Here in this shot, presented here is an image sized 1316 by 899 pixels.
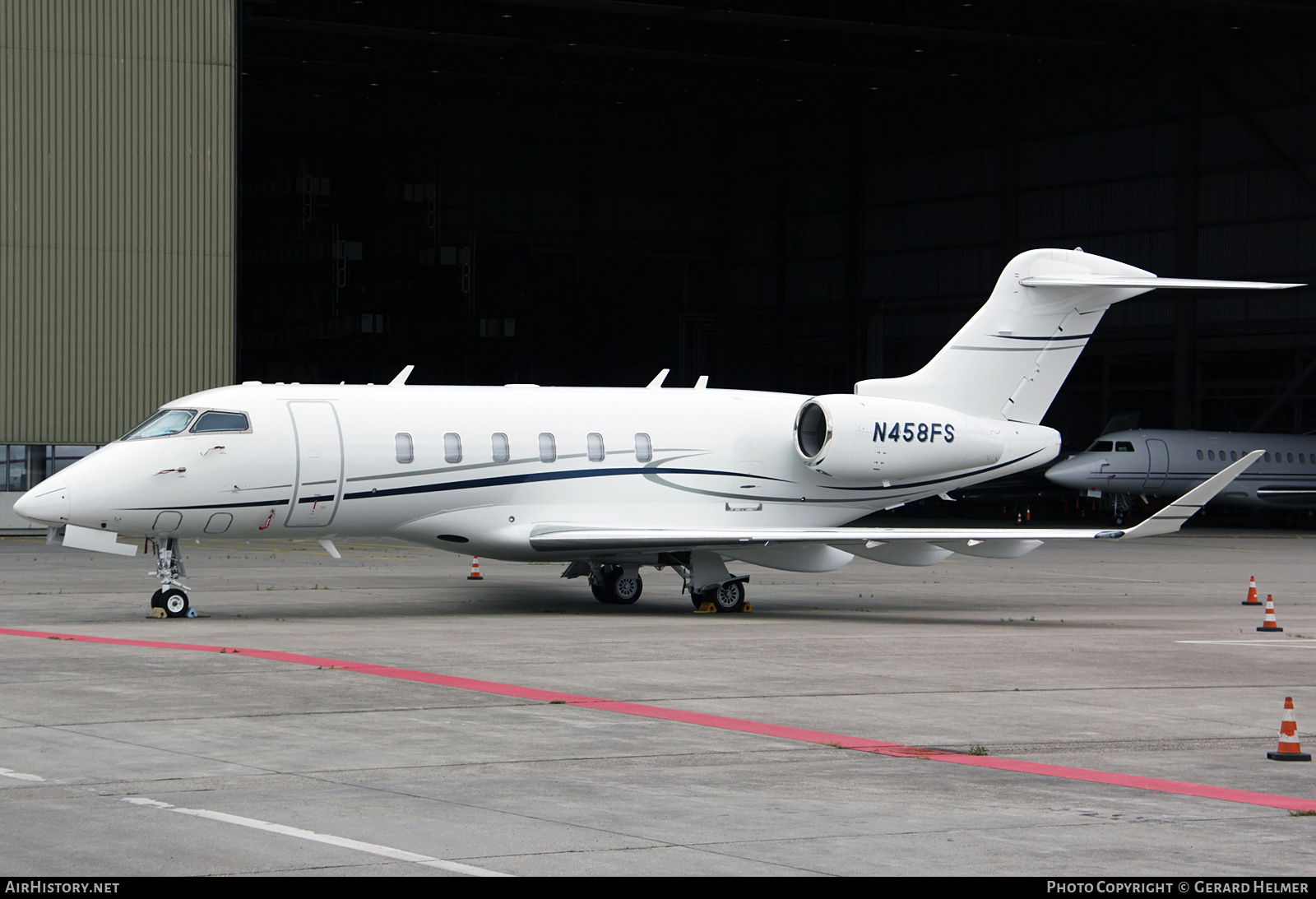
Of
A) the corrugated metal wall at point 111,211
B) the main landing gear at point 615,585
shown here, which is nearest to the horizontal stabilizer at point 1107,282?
the main landing gear at point 615,585

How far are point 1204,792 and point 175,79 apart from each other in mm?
33167

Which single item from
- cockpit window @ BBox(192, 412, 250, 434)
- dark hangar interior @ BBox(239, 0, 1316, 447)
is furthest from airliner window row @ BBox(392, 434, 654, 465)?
dark hangar interior @ BBox(239, 0, 1316, 447)

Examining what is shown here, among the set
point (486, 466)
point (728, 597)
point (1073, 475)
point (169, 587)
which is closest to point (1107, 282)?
point (728, 597)

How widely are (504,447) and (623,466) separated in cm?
176

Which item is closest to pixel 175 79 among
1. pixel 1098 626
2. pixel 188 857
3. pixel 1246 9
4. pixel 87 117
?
pixel 87 117

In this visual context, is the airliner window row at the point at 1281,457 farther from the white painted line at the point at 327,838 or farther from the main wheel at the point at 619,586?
the white painted line at the point at 327,838

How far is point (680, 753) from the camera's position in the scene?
10430mm

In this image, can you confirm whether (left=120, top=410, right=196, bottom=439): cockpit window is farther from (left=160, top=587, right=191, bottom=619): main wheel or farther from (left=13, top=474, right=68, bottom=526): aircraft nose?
(left=160, top=587, right=191, bottom=619): main wheel

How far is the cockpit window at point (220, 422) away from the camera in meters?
19.2

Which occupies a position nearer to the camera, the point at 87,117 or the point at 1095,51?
the point at 87,117

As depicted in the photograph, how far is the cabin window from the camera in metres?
20.0

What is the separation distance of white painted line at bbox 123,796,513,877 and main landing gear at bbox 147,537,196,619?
35.2 feet

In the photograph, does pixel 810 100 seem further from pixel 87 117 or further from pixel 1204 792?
pixel 1204 792

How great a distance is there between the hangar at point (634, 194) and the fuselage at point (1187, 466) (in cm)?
339
